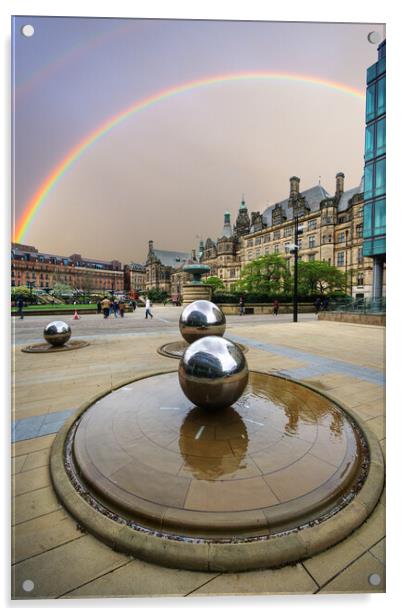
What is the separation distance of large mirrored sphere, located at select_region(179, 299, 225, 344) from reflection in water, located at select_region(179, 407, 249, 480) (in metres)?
3.60

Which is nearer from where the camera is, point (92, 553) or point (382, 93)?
point (92, 553)

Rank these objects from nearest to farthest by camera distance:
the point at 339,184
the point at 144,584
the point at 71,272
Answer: the point at 144,584, the point at 339,184, the point at 71,272

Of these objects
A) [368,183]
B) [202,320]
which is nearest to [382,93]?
[202,320]

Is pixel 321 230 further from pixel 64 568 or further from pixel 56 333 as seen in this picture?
pixel 64 568

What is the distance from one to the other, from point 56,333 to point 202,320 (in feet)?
19.8

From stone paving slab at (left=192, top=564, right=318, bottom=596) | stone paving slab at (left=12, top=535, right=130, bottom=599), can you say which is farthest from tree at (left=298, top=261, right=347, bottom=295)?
stone paving slab at (left=12, top=535, right=130, bottom=599)

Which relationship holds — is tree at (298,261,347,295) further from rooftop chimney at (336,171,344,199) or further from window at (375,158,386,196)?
rooftop chimney at (336,171,344,199)

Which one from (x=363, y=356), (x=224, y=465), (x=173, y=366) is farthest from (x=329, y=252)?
(x=224, y=465)

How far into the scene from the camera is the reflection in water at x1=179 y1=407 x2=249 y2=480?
3035 mm

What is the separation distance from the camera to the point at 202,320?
7.86 m

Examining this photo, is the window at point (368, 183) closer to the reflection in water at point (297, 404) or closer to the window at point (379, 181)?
Result: the window at point (379, 181)

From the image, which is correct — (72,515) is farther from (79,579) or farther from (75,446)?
(75,446)

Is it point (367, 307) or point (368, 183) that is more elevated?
point (368, 183)

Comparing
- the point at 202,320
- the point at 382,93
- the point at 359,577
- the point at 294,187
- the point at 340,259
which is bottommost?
the point at 359,577
